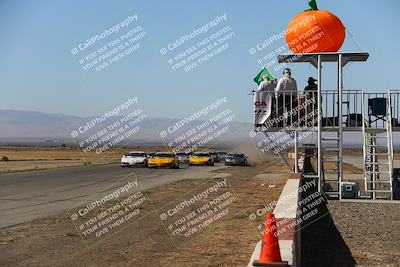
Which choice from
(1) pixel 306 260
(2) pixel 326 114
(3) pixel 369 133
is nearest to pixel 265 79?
(2) pixel 326 114

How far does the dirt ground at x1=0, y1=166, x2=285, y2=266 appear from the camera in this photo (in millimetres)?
8750

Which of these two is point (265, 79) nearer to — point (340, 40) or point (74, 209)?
point (340, 40)

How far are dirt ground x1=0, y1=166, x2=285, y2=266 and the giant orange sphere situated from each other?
525 cm

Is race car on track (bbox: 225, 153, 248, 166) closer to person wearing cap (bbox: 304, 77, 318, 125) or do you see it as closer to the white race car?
the white race car

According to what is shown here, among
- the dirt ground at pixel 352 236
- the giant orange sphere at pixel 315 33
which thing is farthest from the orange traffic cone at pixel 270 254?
the giant orange sphere at pixel 315 33

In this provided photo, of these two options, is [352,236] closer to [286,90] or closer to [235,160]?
[286,90]

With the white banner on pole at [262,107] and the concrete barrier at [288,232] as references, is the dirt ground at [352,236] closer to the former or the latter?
the concrete barrier at [288,232]

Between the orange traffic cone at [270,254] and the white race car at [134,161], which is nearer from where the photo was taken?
the orange traffic cone at [270,254]

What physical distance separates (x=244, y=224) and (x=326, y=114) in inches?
186

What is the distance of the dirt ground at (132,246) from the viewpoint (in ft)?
28.7

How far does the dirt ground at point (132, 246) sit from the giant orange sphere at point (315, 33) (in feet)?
17.2

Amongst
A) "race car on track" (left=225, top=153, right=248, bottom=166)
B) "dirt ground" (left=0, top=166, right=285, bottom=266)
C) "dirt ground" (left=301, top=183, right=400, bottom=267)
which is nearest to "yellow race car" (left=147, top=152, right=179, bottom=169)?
"race car on track" (left=225, top=153, right=248, bottom=166)

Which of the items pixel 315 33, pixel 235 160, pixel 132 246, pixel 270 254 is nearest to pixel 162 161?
pixel 235 160

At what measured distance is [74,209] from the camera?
15898 mm
